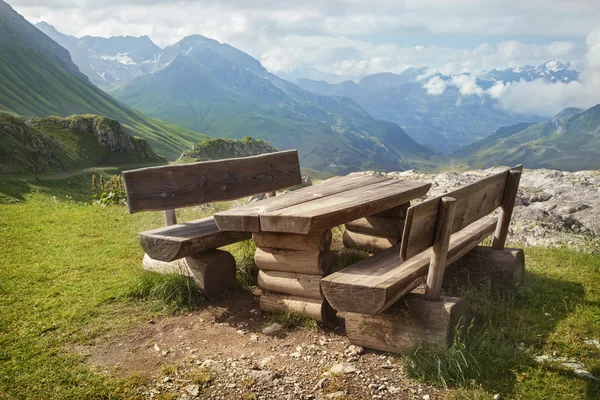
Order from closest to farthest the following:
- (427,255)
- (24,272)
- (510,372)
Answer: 1. (510,372)
2. (427,255)
3. (24,272)

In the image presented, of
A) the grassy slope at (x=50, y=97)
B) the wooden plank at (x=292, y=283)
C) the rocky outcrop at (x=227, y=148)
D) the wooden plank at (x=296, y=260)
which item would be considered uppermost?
the grassy slope at (x=50, y=97)

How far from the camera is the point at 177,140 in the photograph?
621 ft

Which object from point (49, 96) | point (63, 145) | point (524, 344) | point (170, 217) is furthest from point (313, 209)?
point (49, 96)

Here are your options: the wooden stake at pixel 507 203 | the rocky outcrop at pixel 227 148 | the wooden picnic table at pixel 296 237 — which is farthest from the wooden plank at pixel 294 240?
the rocky outcrop at pixel 227 148

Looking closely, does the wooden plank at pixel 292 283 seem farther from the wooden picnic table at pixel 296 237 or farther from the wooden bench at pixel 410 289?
the wooden bench at pixel 410 289

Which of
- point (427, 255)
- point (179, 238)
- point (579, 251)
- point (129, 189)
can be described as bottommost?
point (579, 251)

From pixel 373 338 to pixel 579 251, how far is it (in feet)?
20.7

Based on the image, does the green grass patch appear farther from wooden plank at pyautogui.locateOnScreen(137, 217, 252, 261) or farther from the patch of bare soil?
wooden plank at pyautogui.locateOnScreen(137, 217, 252, 261)

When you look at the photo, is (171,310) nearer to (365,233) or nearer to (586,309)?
(365,233)

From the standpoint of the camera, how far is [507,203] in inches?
266

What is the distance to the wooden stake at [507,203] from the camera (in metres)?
6.66

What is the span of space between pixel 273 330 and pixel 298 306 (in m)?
0.44

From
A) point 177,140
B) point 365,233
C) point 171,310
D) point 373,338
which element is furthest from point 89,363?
point 177,140

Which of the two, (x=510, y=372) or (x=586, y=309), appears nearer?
(x=510, y=372)
